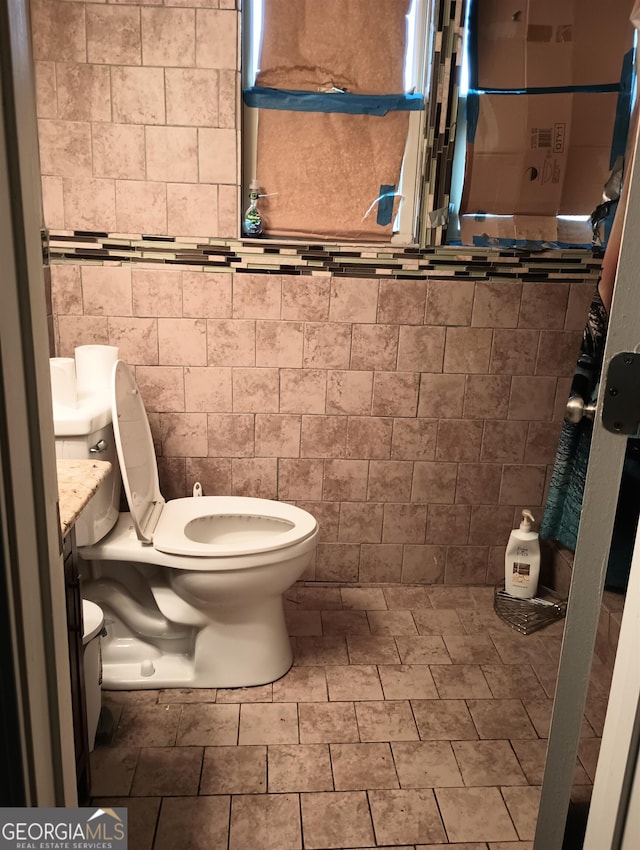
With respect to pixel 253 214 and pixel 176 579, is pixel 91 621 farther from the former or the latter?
pixel 253 214

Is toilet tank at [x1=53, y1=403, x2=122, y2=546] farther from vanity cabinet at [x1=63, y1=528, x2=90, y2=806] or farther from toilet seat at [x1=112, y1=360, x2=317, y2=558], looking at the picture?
vanity cabinet at [x1=63, y1=528, x2=90, y2=806]

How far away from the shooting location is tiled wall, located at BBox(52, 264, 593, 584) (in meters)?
2.44

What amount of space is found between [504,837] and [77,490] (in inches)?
48.3

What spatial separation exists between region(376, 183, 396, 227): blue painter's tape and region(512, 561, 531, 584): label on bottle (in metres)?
1.33

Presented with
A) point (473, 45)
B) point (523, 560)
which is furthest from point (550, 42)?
point (523, 560)

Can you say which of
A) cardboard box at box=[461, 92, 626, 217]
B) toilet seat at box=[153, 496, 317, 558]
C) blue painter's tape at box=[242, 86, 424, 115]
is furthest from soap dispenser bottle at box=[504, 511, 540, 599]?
blue painter's tape at box=[242, 86, 424, 115]

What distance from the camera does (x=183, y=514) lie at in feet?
7.30

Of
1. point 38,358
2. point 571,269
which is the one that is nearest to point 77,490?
point 38,358

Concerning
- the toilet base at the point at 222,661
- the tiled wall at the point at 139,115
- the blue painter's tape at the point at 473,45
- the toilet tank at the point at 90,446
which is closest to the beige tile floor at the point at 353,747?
the toilet base at the point at 222,661

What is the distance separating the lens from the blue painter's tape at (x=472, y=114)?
2.40 m

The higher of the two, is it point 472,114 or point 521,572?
point 472,114

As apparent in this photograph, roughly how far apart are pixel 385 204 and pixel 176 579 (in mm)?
1451

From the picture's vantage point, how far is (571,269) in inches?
97.7

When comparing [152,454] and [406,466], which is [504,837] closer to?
[406,466]
